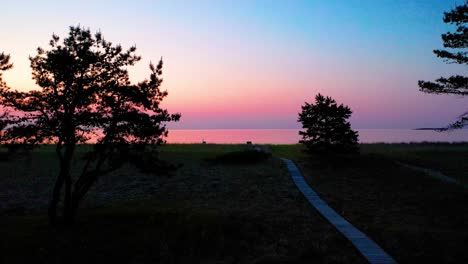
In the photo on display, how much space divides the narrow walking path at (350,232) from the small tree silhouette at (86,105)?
907cm

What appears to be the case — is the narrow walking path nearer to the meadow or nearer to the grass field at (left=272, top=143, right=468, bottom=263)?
the meadow

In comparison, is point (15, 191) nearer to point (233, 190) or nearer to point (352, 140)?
point (233, 190)

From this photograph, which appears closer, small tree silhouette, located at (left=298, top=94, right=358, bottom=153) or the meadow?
the meadow

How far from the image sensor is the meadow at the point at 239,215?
15.7 m

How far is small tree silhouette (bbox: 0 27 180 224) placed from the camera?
55.3 feet

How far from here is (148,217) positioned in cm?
2041

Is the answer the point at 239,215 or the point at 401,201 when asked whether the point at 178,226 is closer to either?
the point at 239,215

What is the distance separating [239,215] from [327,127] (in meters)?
19.2

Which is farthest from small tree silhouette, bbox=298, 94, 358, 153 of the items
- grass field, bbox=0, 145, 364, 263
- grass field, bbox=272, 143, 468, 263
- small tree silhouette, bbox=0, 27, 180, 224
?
small tree silhouette, bbox=0, 27, 180, 224

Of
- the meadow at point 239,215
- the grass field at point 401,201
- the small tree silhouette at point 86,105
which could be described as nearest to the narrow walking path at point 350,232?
the meadow at point 239,215

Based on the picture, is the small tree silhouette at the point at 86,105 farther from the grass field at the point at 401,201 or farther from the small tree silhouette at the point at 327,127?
the small tree silhouette at the point at 327,127

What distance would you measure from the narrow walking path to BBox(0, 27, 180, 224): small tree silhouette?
9.07 meters

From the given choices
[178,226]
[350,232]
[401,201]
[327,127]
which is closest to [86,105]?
[178,226]

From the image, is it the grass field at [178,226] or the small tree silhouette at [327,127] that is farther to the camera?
the small tree silhouette at [327,127]
